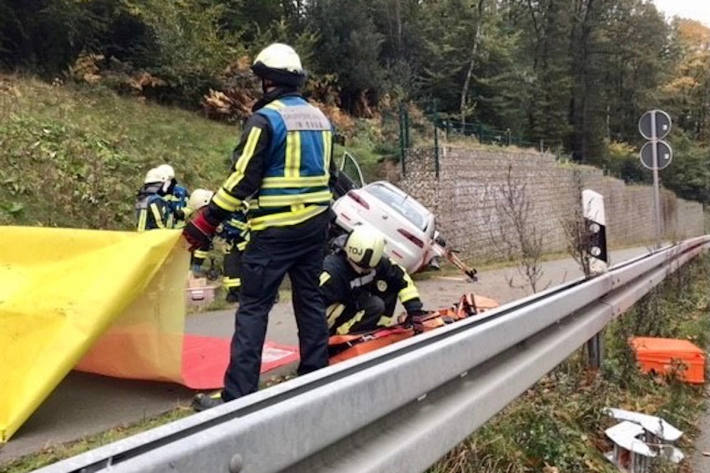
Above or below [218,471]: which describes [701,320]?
below

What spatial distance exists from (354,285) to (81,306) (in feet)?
7.38

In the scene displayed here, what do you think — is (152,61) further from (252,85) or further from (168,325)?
(168,325)

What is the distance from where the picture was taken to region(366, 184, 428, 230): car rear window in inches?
491

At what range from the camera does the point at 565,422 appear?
13.6 feet

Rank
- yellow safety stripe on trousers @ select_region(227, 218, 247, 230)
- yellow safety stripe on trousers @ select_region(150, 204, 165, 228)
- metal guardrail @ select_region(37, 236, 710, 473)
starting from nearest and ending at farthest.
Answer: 1. metal guardrail @ select_region(37, 236, 710, 473)
2. yellow safety stripe on trousers @ select_region(227, 218, 247, 230)
3. yellow safety stripe on trousers @ select_region(150, 204, 165, 228)

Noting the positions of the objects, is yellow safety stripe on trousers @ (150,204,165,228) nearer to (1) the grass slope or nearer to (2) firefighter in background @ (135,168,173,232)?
(2) firefighter in background @ (135,168,173,232)

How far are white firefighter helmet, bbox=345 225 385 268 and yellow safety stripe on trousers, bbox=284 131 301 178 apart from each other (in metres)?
1.29

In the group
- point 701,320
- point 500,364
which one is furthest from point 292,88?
point 701,320

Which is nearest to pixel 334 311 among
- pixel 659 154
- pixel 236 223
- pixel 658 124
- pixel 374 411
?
pixel 236 223

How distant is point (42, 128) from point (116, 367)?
899 cm

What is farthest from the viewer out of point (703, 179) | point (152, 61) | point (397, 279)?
point (703, 179)

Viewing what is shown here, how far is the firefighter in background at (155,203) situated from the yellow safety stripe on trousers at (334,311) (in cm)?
371

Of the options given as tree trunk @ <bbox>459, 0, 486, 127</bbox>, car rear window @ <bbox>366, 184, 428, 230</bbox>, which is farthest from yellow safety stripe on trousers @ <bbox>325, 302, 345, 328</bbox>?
tree trunk @ <bbox>459, 0, 486, 127</bbox>

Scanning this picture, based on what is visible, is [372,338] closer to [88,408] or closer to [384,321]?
A: [384,321]
